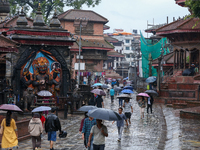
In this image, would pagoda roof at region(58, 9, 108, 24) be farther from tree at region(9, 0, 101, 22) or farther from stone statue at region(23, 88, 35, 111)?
stone statue at region(23, 88, 35, 111)

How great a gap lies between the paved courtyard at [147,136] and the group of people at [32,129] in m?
1.43

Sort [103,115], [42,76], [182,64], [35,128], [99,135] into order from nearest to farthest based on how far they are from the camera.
→ [103,115]
[99,135]
[35,128]
[42,76]
[182,64]

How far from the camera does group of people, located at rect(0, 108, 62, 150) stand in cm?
1238

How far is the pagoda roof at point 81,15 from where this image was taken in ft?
203

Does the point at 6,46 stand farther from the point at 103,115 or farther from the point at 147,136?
the point at 103,115

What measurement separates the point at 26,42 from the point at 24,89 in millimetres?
3205

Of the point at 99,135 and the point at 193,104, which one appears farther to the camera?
the point at 193,104

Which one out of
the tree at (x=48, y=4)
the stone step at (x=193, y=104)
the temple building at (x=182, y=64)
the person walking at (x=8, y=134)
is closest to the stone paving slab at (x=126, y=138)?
the person walking at (x=8, y=134)

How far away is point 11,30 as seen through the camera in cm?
2620

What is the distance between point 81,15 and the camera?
62.3 m

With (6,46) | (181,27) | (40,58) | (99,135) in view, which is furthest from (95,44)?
(99,135)

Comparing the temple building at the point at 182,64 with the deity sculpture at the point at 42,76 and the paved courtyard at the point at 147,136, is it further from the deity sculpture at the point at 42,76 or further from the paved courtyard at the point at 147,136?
the paved courtyard at the point at 147,136

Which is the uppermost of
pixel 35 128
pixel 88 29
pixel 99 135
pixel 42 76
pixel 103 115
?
pixel 88 29

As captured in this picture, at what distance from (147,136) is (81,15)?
47184 millimetres
